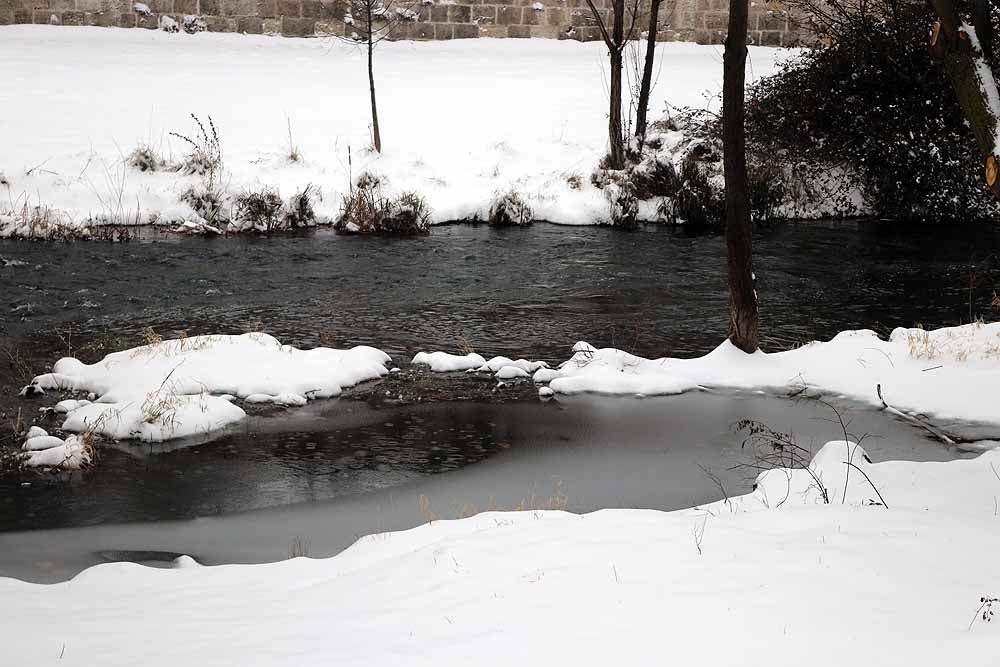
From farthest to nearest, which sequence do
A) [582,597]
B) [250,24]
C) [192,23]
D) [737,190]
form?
[250,24] < [192,23] < [737,190] < [582,597]

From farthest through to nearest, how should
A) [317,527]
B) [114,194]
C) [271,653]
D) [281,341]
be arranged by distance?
1. [114,194]
2. [281,341]
3. [317,527]
4. [271,653]

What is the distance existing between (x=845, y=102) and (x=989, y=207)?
285cm

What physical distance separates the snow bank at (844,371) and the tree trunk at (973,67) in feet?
10.0

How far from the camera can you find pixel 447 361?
355 inches

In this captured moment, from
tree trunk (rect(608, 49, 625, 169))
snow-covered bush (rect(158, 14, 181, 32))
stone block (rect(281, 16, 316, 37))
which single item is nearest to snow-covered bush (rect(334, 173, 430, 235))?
tree trunk (rect(608, 49, 625, 169))

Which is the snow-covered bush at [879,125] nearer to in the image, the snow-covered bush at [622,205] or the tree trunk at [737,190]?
the snow-covered bush at [622,205]

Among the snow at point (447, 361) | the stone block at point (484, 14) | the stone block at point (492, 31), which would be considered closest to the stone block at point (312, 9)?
the stone block at point (484, 14)

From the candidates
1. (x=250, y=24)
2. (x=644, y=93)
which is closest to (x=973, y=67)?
(x=644, y=93)

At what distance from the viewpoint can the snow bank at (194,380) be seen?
738cm

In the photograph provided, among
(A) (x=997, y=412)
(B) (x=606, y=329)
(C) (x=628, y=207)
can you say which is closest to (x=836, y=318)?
(B) (x=606, y=329)

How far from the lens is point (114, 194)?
49.5 feet

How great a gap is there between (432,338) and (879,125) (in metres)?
9.45

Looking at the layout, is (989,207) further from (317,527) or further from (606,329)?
(317,527)

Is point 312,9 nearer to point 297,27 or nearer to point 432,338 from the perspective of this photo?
point 297,27
